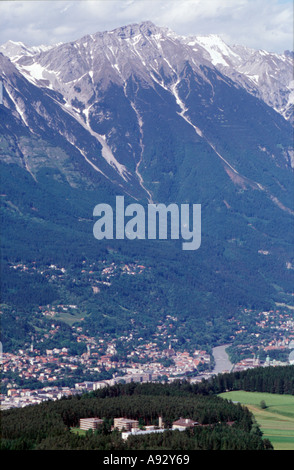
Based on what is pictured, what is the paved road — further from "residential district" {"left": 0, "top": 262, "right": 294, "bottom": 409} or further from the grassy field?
the grassy field

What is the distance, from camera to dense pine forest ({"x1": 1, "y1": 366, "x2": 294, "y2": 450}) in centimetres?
6444

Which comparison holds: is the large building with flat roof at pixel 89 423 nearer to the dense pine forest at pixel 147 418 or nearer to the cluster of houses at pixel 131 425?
the cluster of houses at pixel 131 425

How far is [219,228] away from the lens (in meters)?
195

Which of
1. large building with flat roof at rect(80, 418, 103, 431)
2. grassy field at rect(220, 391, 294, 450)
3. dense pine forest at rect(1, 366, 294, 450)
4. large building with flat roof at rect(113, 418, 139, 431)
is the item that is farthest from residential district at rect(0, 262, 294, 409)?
large building with flat roof at rect(113, 418, 139, 431)

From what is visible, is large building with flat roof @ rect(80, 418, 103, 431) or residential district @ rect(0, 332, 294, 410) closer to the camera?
large building with flat roof @ rect(80, 418, 103, 431)

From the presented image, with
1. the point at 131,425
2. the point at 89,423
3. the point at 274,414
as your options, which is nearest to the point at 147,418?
the point at 131,425

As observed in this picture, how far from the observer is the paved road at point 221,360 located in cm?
13125

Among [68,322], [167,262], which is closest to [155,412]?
[68,322]

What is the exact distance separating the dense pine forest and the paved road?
3195 centimetres

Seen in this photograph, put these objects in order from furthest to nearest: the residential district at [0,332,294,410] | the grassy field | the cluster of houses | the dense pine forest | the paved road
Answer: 1. the paved road
2. the residential district at [0,332,294,410]
3. the grassy field
4. the cluster of houses
5. the dense pine forest

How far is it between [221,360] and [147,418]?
6563 cm

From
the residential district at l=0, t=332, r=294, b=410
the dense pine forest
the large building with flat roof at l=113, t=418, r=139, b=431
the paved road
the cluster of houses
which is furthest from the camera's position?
the paved road

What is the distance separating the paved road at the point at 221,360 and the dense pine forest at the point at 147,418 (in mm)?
31948

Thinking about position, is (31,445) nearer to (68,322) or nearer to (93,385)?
(93,385)
